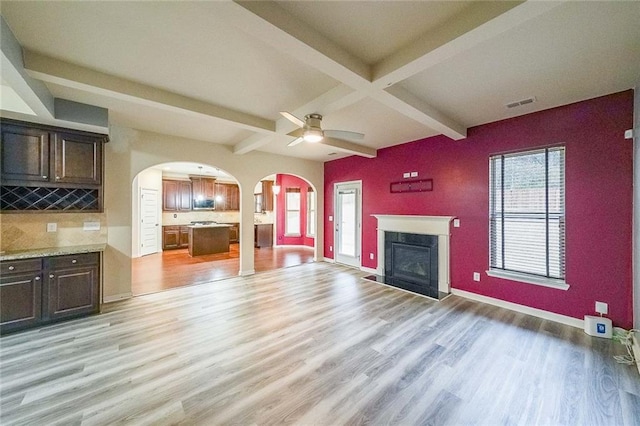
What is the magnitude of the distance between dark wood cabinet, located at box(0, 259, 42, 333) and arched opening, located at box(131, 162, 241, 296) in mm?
1851

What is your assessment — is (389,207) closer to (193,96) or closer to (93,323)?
(193,96)

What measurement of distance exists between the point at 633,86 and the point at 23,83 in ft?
20.2

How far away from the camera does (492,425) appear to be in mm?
1678

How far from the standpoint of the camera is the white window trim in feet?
10.6

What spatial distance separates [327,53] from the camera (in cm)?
198

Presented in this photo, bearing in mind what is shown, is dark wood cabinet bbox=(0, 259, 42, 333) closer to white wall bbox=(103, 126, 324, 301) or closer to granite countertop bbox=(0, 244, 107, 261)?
granite countertop bbox=(0, 244, 107, 261)

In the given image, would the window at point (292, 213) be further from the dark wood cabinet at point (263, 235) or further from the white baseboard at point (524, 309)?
the white baseboard at point (524, 309)

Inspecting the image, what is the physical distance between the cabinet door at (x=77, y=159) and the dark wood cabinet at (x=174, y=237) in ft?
18.2

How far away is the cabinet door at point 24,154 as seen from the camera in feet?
9.71

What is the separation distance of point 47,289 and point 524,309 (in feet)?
20.9

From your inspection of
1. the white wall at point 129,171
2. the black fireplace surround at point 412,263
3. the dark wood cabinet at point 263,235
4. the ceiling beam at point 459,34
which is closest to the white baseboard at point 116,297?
the white wall at point 129,171

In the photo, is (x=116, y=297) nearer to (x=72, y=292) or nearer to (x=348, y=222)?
(x=72, y=292)

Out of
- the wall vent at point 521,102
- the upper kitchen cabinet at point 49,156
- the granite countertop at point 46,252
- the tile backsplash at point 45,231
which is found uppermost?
the wall vent at point 521,102

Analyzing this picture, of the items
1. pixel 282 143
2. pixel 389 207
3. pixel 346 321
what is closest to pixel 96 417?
pixel 346 321
